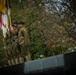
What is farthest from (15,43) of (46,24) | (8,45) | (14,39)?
(46,24)

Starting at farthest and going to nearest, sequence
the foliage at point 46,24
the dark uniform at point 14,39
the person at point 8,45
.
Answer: the foliage at point 46,24 → the person at point 8,45 → the dark uniform at point 14,39

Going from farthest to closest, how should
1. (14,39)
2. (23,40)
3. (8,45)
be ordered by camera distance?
(8,45) < (14,39) < (23,40)

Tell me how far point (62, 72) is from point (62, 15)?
4319 millimetres

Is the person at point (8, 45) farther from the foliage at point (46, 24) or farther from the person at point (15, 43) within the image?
the foliage at point (46, 24)

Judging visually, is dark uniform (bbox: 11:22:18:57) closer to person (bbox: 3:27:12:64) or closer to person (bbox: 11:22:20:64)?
person (bbox: 11:22:20:64)

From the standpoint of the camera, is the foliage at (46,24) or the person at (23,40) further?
the foliage at (46,24)

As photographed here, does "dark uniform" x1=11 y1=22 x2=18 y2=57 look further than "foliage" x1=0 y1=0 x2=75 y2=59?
No

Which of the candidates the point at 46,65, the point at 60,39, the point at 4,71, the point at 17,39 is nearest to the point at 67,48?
the point at 60,39

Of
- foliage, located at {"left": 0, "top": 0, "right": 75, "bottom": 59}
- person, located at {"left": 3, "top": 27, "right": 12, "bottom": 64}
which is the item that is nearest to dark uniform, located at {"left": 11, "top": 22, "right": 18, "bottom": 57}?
person, located at {"left": 3, "top": 27, "right": 12, "bottom": 64}

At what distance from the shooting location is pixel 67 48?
15641 millimetres

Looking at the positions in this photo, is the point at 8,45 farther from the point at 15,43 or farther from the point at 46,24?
the point at 46,24

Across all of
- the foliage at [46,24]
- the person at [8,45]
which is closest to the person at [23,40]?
the person at [8,45]

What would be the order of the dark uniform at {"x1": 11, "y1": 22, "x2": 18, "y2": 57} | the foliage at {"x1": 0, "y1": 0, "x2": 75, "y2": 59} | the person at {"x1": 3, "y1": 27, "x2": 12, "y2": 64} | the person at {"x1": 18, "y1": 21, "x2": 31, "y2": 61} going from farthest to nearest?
the foliage at {"x1": 0, "y1": 0, "x2": 75, "y2": 59} → the person at {"x1": 3, "y1": 27, "x2": 12, "y2": 64} → the dark uniform at {"x1": 11, "y1": 22, "x2": 18, "y2": 57} → the person at {"x1": 18, "y1": 21, "x2": 31, "y2": 61}

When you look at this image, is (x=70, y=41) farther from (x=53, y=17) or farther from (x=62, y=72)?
(x=62, y=72)
